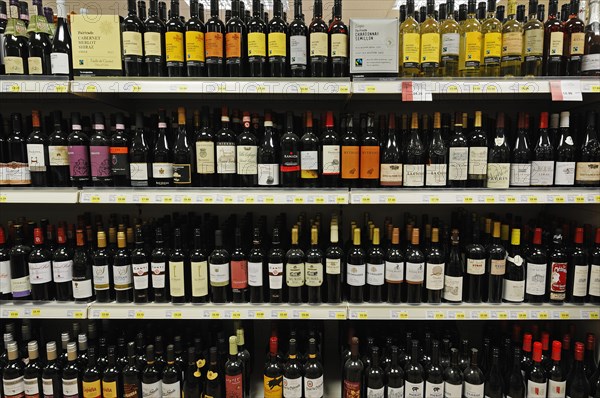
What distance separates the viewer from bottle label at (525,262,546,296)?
156 cm

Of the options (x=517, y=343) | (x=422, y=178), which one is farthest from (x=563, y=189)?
(x=517, y=343)

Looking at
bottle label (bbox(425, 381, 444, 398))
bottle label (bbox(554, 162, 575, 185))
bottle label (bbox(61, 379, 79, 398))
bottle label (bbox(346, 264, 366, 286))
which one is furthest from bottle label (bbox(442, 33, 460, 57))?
bottle label (bbox(61, 379, 79, 398))

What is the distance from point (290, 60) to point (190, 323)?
59.2 inches

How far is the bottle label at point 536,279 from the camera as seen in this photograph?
5.12 feet

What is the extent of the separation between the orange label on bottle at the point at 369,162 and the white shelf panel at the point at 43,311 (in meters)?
1.36

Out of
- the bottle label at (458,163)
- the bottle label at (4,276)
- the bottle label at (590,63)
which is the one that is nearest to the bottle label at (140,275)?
the bottle label at (4,276)

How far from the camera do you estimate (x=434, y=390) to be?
158 centimetres

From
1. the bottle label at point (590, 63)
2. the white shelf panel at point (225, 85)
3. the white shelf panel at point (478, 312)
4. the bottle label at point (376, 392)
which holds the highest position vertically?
the bottle label at point (590, 63)

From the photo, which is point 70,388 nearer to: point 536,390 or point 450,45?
point 536,390

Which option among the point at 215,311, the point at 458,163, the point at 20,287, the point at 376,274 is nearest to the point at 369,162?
the point at 458,163

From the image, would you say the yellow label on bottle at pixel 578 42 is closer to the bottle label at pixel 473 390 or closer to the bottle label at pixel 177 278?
the bottle label at pixel 473 390

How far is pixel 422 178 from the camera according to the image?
5.14 ft

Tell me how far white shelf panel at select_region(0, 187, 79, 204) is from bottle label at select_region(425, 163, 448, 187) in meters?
1.52

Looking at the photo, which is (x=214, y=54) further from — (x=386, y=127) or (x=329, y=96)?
(x=386, y=127)
